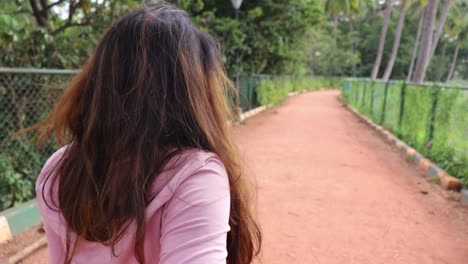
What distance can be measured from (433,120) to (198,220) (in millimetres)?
7080

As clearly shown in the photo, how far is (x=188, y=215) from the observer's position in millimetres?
695

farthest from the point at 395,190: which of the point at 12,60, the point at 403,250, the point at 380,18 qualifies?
the point at 380,18

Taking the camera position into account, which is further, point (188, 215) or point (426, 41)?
point (426, 41)

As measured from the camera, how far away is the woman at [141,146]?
75cm

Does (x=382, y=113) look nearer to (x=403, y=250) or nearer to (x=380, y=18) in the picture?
(x=403, y=250)

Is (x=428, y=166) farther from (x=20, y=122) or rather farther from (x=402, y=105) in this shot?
(x=20, y=122)

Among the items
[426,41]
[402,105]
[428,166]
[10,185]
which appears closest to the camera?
[10,185]

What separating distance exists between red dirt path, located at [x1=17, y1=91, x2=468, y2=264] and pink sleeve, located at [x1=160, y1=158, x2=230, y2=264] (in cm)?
50

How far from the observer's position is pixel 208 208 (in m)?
0.69

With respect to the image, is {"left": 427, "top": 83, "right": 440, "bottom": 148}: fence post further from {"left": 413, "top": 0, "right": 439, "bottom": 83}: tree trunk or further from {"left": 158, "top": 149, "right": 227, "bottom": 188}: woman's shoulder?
{"left": 158, "top": 149, "right": 227, "bottom": 188}: woman's shoulder

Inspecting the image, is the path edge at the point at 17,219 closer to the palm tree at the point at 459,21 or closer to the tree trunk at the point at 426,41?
the tree trunk at the point at 426,41

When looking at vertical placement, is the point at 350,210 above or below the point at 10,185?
below

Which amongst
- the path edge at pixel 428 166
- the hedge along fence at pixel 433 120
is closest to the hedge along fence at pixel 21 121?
the path edge at pixel 428 166

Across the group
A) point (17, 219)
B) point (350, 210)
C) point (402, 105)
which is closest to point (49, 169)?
point (17, 219)
